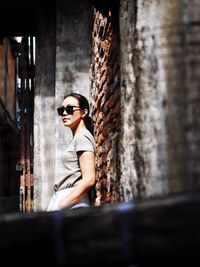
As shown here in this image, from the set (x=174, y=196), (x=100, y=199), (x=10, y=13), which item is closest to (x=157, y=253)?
(x=174, y=196)

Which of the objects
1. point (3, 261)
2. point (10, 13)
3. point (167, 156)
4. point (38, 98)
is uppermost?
point (10, 13)

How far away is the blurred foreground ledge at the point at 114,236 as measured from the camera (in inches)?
38.9

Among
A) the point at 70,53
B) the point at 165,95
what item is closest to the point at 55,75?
the point at 70,53

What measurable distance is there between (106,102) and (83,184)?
0.82 meters

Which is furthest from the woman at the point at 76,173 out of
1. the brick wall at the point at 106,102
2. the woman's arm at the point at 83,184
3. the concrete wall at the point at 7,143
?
the concrete wall at the point at 7,143

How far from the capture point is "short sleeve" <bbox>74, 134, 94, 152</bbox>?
312 centimetres

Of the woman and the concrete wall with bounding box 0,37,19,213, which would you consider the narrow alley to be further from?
the concrete wall with bounding box 0,37,19,213

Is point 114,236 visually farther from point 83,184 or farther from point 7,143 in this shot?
point 7,143

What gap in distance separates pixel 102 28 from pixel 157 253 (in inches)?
117

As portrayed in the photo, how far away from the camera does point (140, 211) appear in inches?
40.3

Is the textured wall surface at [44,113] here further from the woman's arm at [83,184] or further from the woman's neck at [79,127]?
the woman's arm at [83,184]

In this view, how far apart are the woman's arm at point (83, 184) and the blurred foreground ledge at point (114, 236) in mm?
1946

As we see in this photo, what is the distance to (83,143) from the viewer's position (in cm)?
315

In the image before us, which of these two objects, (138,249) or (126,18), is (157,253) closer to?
(138,249)
